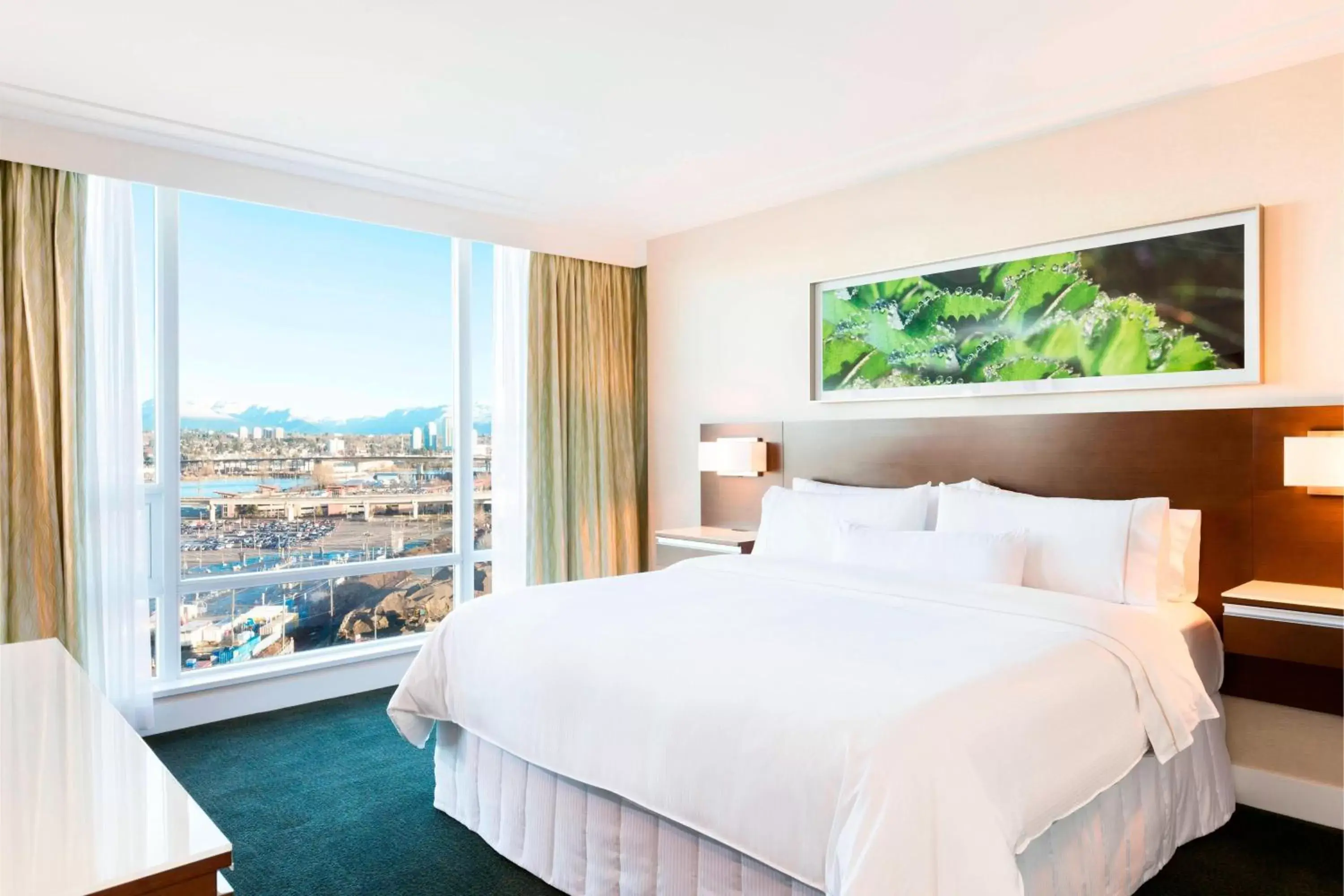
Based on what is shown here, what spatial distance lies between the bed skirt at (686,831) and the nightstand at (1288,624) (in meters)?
0.34

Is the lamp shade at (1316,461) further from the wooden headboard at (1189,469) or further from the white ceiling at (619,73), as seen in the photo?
the white ceiling at (619,73)

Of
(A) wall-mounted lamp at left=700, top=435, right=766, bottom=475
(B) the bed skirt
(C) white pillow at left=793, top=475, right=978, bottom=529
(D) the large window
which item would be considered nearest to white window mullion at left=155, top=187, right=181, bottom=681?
(D) the large window

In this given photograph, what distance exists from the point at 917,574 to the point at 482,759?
1709 millimetres

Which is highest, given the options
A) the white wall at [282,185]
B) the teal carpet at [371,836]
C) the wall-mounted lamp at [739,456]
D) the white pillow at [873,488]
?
the white wall at [282,185]

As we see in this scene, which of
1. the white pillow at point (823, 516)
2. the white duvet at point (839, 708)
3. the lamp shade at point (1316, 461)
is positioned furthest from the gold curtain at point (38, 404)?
the lamp shade at point (1316, 461)

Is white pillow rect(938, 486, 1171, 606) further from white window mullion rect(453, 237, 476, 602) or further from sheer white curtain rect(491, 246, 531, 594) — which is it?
white window mullion rect(453, 237, 476, 602)

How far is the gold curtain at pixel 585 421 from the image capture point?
5.17 m

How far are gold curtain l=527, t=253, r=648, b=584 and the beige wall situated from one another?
6.5 inches

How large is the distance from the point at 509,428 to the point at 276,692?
6.24 ft

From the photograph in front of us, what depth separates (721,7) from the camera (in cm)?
272

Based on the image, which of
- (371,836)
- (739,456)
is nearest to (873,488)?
(739,456)

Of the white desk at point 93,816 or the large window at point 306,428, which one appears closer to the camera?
the white desk at point 93,816

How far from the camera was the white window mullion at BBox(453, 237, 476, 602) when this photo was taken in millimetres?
5020

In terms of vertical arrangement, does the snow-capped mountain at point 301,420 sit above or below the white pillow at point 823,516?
above
